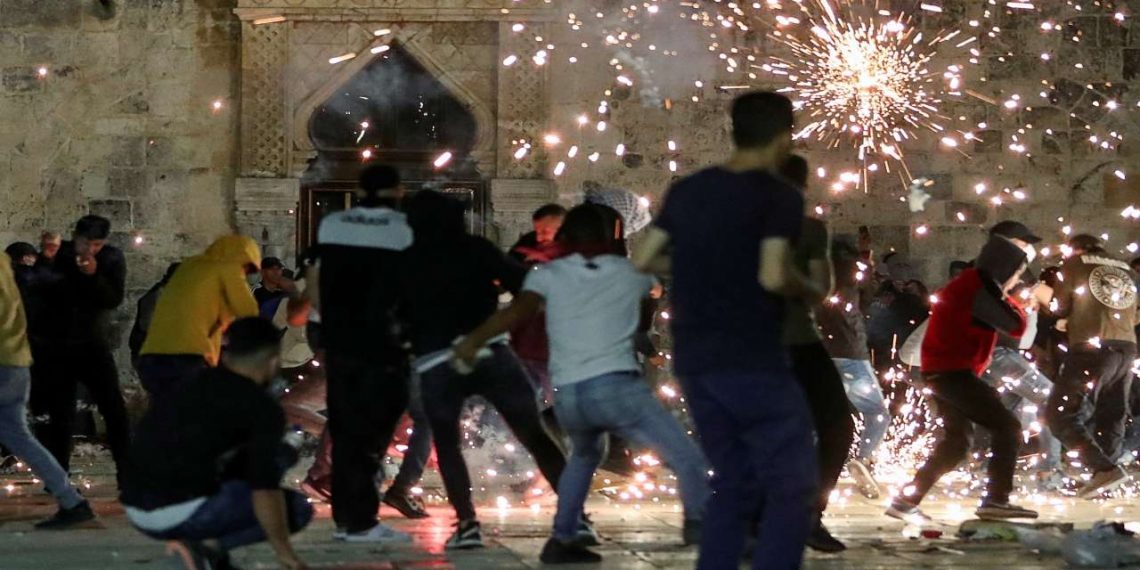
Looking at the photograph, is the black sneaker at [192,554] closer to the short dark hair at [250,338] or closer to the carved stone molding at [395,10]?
the short dark hair at [250,338]

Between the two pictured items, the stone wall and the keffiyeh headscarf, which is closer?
the keffiyeh headscarf

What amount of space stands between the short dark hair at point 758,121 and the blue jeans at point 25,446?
14.5 ft

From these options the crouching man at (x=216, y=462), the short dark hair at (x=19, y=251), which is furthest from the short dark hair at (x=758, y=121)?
the short dark hair at (x=19, y=251)

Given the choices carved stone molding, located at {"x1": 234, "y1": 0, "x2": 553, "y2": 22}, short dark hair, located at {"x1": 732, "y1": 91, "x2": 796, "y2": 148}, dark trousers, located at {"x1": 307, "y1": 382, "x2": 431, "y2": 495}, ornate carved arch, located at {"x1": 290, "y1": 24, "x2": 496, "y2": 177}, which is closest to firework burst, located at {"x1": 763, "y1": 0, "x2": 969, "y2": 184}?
carved stone molding, located at {"x1": 234, "y1": 0, "x2": 553, "y2": 22}

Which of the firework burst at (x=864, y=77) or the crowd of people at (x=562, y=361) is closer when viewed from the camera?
the crowd of people at (x=562, y=361)

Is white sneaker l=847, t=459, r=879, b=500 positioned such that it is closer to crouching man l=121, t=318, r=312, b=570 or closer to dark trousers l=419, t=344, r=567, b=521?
dark trousers l=419, t=344, r=567, b=521

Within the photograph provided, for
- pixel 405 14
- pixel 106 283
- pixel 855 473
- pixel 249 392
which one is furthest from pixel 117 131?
pixel 249 392

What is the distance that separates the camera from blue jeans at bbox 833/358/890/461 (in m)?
10.7

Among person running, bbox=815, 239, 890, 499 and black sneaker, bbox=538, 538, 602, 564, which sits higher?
person running, bbox=815, 239, 890, 499

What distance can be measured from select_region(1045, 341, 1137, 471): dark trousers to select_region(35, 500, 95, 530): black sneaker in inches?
239

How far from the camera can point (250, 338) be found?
6.55 meters

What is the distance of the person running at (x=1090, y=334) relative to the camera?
12.3 metres

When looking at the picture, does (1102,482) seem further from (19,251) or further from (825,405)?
(19,251)

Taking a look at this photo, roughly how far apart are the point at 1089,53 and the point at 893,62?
1871 millimetres
